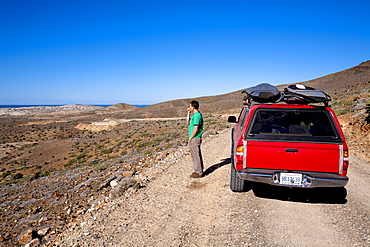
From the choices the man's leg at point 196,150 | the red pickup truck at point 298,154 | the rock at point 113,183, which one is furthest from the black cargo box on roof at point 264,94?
the rock at point 113,183

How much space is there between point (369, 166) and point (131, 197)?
8.25 meters

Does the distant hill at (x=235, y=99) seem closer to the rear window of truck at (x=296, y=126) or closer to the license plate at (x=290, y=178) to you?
the rear window of truck at (x=296, y=126)

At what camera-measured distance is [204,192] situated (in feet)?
19.5

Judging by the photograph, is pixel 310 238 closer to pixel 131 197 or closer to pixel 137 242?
pixel 137 242

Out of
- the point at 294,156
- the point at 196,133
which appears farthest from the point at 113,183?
the point at 294,156

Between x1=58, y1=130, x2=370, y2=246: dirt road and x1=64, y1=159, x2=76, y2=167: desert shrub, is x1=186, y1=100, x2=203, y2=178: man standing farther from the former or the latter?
x1=64, y1=159, x2=76, y2=167: desert shrub

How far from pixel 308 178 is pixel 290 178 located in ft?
1.04

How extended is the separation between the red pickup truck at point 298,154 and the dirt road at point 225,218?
27.9 inches

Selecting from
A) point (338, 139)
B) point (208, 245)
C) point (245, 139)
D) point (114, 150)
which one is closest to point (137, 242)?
point (208, 245)

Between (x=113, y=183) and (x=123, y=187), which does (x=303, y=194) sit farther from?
(x=113, y=183)

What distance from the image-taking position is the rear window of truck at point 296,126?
14.8 feet

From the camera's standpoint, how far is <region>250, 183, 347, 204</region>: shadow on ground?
5.35 meters

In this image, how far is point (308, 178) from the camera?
4.47 metres

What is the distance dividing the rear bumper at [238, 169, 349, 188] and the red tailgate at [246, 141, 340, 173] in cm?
9
